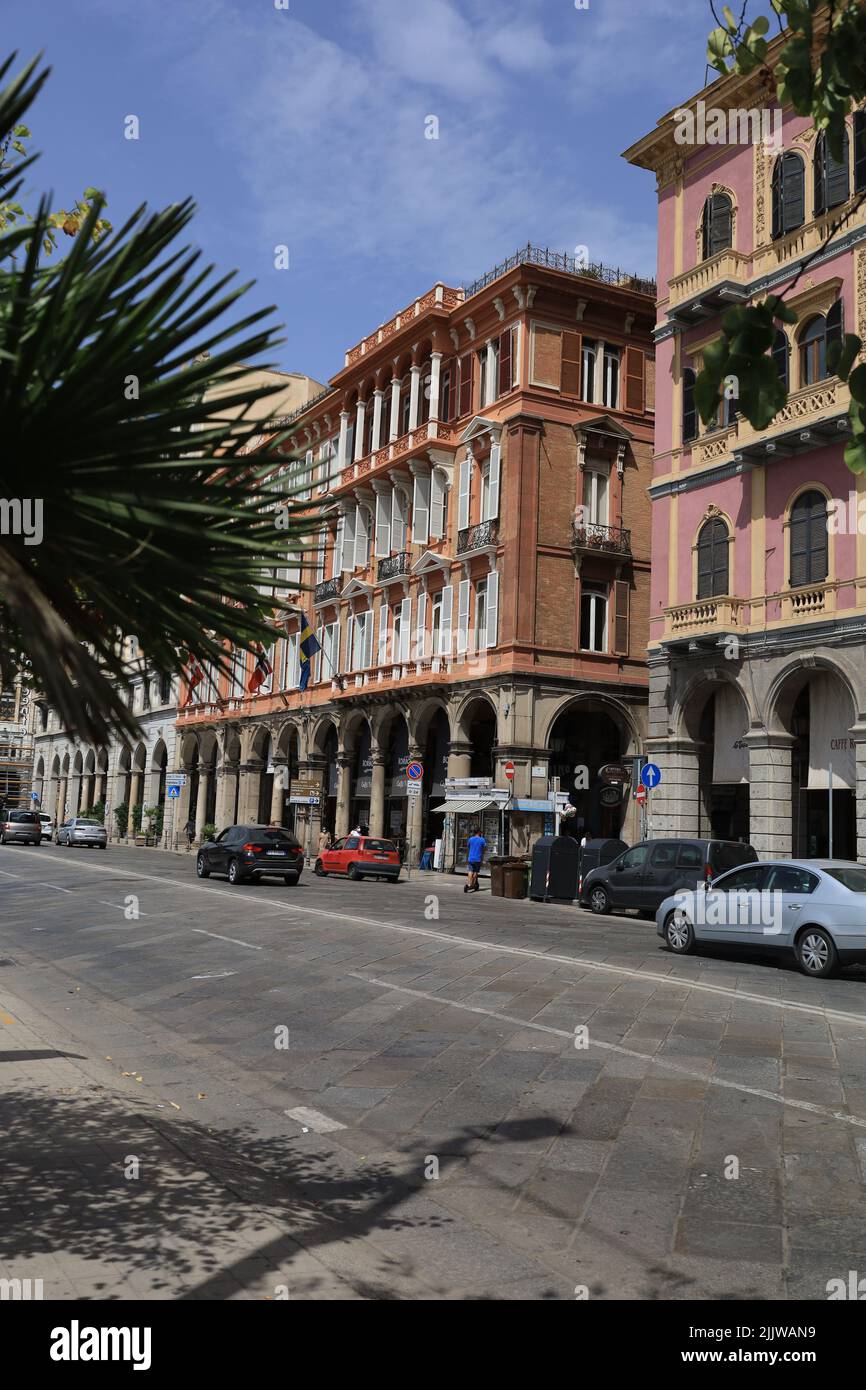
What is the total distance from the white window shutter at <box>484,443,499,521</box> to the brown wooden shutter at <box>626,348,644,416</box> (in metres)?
5.14

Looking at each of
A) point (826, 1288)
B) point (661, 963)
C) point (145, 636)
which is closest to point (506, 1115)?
point (826, 1288)

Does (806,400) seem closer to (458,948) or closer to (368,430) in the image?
(458,948)

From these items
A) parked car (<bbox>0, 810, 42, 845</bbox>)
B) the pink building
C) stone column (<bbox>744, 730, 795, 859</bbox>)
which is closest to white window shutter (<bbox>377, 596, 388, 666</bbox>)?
the pink building

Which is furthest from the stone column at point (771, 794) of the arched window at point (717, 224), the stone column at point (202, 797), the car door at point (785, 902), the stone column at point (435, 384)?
the stone column at point (202, 797)

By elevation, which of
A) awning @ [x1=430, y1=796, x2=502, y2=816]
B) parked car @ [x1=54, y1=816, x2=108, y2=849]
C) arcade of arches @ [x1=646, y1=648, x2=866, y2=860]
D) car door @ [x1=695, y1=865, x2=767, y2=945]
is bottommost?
parked car @ [x1=54, y1=816, x2=108, y2=849]

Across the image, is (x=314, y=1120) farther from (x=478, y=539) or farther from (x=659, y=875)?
(x=478, y=539)

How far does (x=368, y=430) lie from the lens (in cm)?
4916

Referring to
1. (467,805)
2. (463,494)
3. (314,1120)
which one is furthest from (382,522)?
(314,1120)

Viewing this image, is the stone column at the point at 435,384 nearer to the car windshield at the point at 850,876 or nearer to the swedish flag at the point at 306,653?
the swedish flag at the point at 306,653

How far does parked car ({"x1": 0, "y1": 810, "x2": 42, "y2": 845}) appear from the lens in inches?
2066

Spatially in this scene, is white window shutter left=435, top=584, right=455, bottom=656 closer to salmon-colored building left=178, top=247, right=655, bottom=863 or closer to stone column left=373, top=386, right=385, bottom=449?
salmon-colored building left=178, top=247, right=655, bottom=863

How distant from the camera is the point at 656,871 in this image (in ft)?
75.0

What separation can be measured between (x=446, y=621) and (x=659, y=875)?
1971 centimetres
